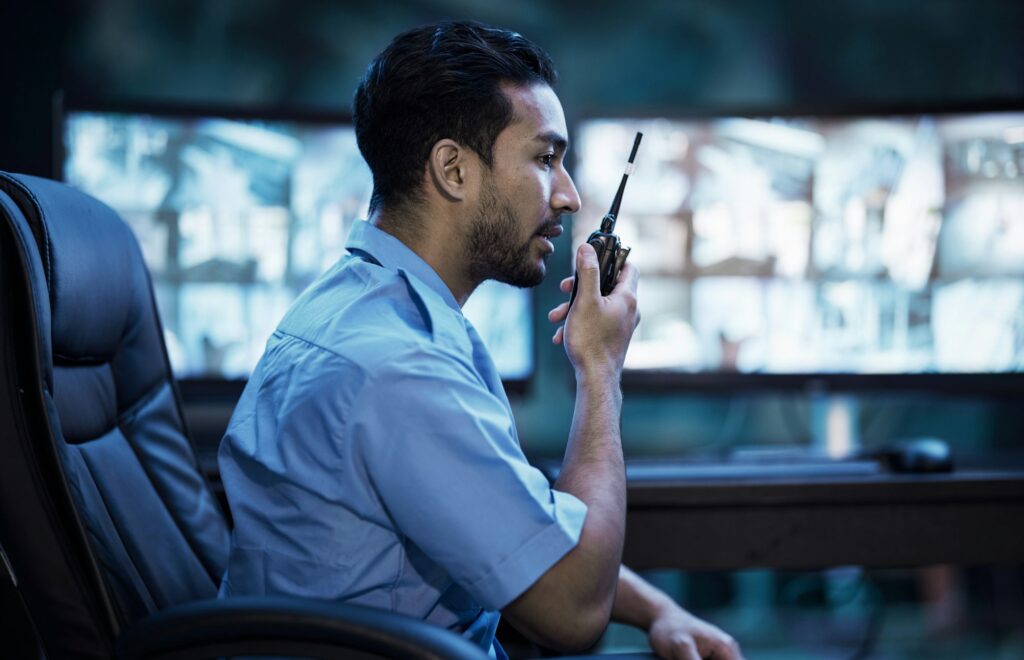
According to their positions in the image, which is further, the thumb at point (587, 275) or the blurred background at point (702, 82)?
the blurred background at point (702, 82)

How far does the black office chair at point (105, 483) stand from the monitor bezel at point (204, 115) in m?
0.72

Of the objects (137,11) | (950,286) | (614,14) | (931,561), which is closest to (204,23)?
(137,11)

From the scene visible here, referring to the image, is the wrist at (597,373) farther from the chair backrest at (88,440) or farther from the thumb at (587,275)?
the chair backrest at (88,440)

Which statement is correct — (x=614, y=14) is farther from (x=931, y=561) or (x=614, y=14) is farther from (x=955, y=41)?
(x=931, y=561)

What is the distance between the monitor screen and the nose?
2.85 feet

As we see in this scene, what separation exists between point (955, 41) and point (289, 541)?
223cm

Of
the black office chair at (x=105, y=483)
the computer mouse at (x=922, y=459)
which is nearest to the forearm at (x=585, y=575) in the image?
the black office chair at (x=105, y=483)

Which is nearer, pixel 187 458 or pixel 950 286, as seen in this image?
pixel 187 458

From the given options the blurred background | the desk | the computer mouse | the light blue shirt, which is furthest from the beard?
the blurred background

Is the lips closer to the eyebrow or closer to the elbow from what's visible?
the eyebrow

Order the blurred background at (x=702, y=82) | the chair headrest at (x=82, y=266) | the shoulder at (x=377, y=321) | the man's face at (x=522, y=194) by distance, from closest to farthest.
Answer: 1. the shoulder at (x=377, y=321)
2. the chair headrest at (x=82, y=266)
3. the man's face at (x=522, y=194)
4. the blurred background at (x=702, y=82)

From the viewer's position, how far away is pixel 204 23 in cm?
227

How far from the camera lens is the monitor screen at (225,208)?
1877mm

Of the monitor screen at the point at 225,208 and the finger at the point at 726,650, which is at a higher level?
the monitor screen at the point at 225,208
